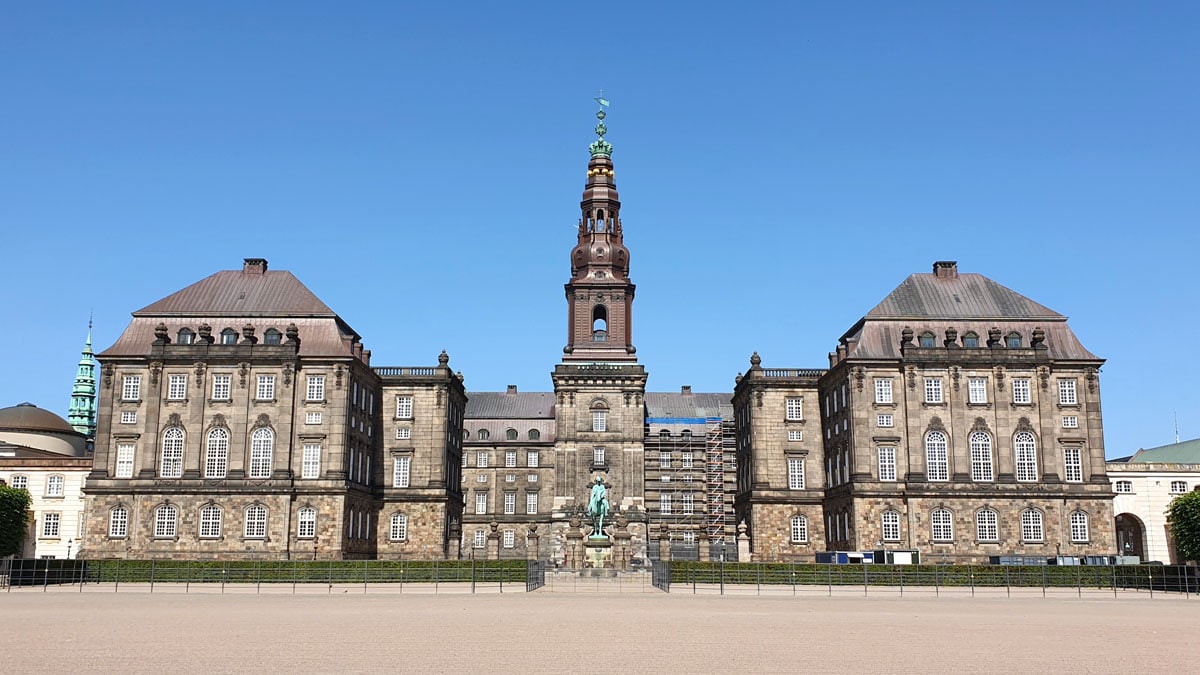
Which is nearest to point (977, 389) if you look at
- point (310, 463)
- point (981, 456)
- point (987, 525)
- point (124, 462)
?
point (981, 456)

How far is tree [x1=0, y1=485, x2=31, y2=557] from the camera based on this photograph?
2980 inches

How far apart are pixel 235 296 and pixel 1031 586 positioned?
56.9 metres

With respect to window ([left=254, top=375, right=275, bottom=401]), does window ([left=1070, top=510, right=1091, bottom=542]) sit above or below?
below

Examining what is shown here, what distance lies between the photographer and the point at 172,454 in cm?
7600

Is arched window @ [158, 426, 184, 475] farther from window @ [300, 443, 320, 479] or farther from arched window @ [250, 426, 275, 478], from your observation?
window @ [300, 443, 320, 479]

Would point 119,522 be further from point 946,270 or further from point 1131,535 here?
point 1131,535

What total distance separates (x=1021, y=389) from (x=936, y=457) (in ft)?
25.4

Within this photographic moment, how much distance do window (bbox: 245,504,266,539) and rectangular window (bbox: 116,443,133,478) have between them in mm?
8830

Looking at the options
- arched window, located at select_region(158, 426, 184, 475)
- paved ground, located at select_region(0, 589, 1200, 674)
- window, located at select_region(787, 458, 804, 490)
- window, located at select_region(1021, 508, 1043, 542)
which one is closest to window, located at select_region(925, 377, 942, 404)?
window, located at select_region(1021, 508, 1043, 542)

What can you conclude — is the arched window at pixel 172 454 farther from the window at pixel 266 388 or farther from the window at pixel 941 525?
the window at pixel 941 525

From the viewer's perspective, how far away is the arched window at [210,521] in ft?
244

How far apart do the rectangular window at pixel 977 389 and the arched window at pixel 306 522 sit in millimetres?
45945

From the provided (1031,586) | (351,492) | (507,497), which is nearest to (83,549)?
(351,492)

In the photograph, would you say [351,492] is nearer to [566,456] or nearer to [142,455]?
[142,455]
